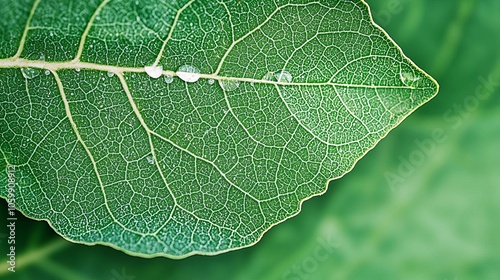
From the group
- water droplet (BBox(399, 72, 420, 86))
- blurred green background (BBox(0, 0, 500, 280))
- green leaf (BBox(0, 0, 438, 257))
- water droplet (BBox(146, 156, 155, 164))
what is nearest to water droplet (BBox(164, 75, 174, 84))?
green leaf (BBox(0, 0, 438, 257))

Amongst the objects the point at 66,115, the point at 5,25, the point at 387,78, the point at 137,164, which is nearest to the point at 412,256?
the point at 387,78

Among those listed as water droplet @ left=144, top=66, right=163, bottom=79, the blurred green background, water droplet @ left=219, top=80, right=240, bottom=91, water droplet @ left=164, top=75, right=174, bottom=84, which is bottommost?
the blurred green background

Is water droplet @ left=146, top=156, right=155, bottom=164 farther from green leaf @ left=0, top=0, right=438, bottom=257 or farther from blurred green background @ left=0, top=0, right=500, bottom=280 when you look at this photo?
blurred green background @ left=0, top=0, right=500, bottom=280

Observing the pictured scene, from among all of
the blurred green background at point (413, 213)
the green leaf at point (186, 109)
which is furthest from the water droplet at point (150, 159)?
the blurred green background at point (413, 213)

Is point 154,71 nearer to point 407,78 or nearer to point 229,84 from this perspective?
point 229,84

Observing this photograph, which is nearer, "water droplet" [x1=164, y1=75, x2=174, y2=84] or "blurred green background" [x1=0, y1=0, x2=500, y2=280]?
"water droplet" [x1=164, y1=75, x2=174, y2=84]

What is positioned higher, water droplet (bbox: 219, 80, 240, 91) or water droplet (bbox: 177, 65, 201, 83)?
water droplet (bbox: 177, 65, 201, 83)

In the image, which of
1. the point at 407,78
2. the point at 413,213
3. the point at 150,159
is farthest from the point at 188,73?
the point at 413,213

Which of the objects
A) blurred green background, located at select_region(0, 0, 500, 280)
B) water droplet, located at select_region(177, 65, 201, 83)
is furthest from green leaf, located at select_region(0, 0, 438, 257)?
blurred green background, located at select_region(0, 0, 500, 280)

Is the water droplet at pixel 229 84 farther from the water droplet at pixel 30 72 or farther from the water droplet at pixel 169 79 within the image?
the water droplet at pixel 30 72
